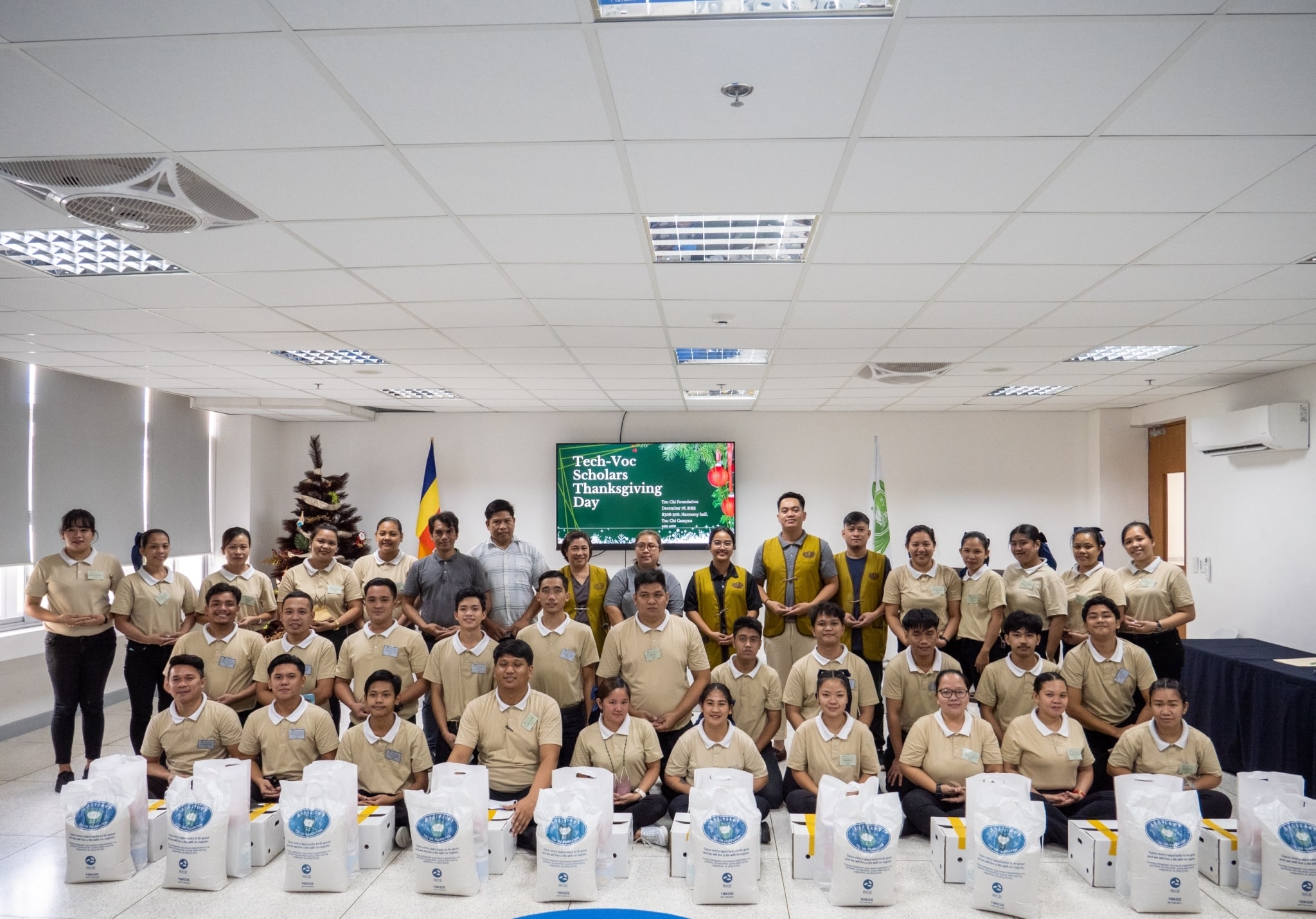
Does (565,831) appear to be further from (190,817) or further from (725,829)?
(190,817)

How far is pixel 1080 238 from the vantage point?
3.13 metres

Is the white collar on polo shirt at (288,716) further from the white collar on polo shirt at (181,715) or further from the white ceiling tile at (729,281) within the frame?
the white ceiling tile at (729,281)

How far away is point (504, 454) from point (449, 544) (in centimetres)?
443

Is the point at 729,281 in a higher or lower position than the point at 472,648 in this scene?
higher

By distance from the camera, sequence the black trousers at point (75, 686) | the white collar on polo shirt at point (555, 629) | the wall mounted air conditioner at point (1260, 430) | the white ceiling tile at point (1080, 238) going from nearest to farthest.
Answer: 1. the white ceiling tile at point (1080, 238)
2. the white collar on polo shirt at point (555, 629)
3. the black trousers at point (75, 686)
4. the wall mounted air conditioner at point (1260, 430)

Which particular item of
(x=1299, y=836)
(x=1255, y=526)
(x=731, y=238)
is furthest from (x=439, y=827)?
(x=1255, y=526)

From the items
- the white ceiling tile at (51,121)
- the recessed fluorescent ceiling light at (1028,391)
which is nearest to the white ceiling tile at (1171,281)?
the recessed fluorescent ceiling light at (1028,391)

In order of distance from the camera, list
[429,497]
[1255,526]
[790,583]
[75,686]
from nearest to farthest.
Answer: [75,686] → [790,583] → [1255,526] → [429,497]

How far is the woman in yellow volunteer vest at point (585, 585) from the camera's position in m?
5.00

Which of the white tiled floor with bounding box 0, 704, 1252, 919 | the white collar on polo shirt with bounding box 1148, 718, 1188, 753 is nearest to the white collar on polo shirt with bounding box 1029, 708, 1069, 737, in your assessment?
the white collar on polo shirt with bounding box 1148, 718, 1188, 753

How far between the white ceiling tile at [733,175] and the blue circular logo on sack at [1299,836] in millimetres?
2993

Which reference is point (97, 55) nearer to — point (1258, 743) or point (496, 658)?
point (496, 658)

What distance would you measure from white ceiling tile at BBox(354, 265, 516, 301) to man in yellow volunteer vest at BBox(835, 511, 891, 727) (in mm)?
2621

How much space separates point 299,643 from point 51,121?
3.11m
